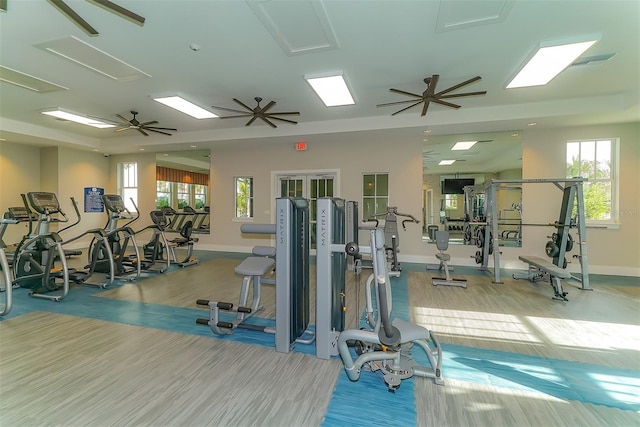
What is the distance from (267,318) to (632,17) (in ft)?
16.1

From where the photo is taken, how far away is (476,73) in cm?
402

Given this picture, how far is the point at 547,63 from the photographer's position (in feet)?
11.9

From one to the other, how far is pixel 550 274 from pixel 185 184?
9.22 meters

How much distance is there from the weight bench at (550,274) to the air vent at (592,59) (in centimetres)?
282

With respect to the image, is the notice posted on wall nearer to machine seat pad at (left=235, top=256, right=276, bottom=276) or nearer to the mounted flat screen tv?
machine seat pad at (left=235, top=256, right=276, bottom=276)

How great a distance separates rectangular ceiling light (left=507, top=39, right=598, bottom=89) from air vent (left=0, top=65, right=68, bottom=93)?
22.6 feet

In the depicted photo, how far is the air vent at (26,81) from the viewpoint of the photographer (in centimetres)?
408

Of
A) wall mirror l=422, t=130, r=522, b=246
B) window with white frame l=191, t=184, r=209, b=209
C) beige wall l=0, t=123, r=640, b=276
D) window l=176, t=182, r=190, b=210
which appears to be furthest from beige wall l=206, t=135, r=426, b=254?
window l=176, t=182, r=190, b=210

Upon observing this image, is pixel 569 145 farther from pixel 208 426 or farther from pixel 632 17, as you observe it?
pixel 208 426

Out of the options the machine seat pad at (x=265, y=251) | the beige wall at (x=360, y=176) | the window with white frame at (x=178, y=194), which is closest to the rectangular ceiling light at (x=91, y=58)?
the machine seat pad at (x=265, y=251)

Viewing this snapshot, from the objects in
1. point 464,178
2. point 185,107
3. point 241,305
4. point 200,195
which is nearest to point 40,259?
point 185,107

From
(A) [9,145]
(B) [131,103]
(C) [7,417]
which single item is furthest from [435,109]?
(A) [9,145]

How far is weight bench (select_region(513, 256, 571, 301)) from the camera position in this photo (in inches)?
161

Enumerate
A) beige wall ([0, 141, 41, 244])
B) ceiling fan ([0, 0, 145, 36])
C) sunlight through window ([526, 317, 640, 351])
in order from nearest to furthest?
ceiling fan ([0, 0, 145, 36]) < sunlight through window ([526, 317, 640, 351]) < beige wall ([0, 141, 41, 244])
